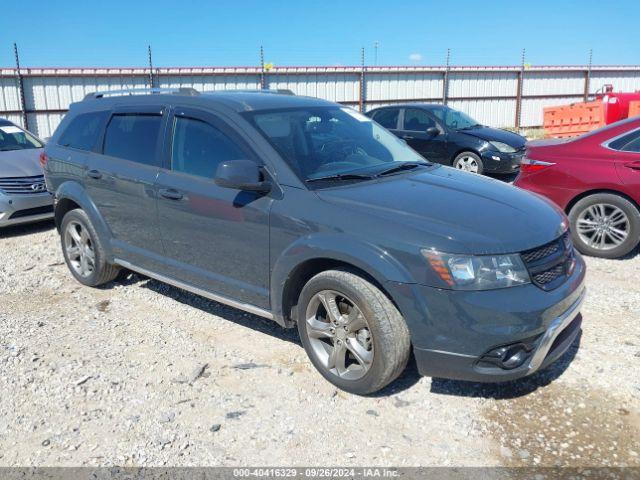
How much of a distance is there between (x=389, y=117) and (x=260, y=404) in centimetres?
953

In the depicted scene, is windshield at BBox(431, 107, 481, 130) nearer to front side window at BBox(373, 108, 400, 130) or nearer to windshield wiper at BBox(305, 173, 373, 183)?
front side window at BBox(373, 108, 400, 130)

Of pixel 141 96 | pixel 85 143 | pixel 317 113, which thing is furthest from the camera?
pixel 85 143

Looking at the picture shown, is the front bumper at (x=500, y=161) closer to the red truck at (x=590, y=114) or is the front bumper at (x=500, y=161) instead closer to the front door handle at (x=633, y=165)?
the front door handle at (x=633, y=165)

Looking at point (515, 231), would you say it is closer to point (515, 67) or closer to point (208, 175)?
point (208, 175)

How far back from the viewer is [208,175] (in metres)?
4.08

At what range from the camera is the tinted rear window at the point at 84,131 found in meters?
5.21

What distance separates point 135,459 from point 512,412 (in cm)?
211

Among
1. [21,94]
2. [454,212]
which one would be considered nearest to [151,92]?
[454,212]

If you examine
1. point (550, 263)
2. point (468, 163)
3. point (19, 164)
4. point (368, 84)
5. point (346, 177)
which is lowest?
point (468, 163)

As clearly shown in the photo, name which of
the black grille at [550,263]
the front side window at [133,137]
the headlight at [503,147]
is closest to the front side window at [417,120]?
the headlight at [503,147]

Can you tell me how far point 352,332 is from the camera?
342cm

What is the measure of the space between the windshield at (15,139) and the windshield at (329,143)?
6.04 metres

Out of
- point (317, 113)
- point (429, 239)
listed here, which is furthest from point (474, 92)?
point (429, 239)

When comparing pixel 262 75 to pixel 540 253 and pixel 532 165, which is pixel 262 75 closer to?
pixel 532 165
